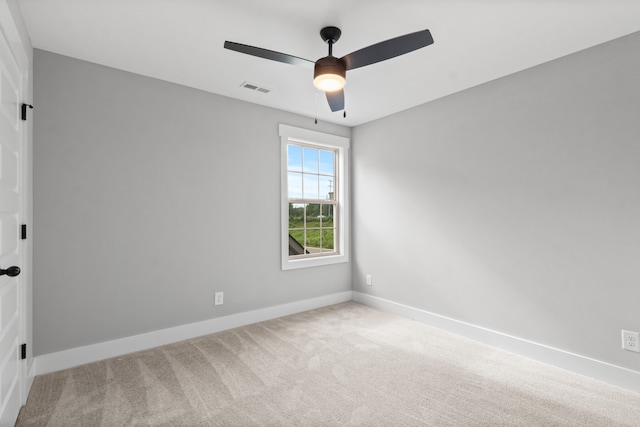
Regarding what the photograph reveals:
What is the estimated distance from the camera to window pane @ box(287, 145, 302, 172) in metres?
4.12

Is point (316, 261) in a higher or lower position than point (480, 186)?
lower

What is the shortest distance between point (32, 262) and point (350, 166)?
11.7 ft

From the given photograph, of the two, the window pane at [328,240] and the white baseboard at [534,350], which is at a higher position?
the window pane at [328,240]

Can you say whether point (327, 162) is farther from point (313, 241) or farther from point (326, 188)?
point (313, 241)

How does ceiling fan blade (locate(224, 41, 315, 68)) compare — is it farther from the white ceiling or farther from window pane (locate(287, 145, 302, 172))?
window pane (locate(287, 145, 302, 172))

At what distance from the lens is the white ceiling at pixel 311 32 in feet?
6.57

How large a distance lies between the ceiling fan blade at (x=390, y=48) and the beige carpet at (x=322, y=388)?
224cm

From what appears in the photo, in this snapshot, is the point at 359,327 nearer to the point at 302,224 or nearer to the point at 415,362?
the point at 415,362

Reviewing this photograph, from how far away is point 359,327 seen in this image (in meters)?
3.49

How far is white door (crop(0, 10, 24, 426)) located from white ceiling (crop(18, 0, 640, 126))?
65cm

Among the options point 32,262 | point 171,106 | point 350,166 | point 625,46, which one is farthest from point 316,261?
point 625,46

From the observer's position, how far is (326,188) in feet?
14.8

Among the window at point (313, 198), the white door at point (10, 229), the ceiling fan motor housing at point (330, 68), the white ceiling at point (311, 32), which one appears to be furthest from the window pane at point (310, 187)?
the white door at point (10, 229)

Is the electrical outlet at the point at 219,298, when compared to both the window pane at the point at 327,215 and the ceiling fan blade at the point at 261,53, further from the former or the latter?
the ceiling fan blade at the point at 261,53
